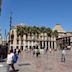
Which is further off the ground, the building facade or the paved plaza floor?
the building facade

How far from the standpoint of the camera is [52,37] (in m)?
136

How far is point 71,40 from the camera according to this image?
129 meters

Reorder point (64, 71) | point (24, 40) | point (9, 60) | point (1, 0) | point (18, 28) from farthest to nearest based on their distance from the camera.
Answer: point (24, 40), point (18, 28), point (1, 0), point (64, 71), point (9, 60)

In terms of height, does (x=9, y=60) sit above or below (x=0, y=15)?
below

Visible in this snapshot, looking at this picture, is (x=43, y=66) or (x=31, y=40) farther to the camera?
(x=31, y=40)

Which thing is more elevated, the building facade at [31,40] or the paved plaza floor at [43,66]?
the building facade at [31,40]

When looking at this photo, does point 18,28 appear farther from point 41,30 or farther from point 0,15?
point 0,15

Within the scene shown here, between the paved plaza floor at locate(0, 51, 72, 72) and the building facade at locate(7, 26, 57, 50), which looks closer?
the paved plaza floor at locate(0, 51, 72, 72)

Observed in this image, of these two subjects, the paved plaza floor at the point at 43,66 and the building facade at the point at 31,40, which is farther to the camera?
the building facade at the point at 31,40

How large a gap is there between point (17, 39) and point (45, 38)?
46.3 ft

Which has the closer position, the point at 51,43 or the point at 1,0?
the point at 1,0

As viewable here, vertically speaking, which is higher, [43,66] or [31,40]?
[31,40]

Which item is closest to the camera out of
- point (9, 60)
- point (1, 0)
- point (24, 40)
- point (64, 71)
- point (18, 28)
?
point (9, 60)

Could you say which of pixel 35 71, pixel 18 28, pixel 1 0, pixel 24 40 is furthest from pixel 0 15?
pixel 24 40
